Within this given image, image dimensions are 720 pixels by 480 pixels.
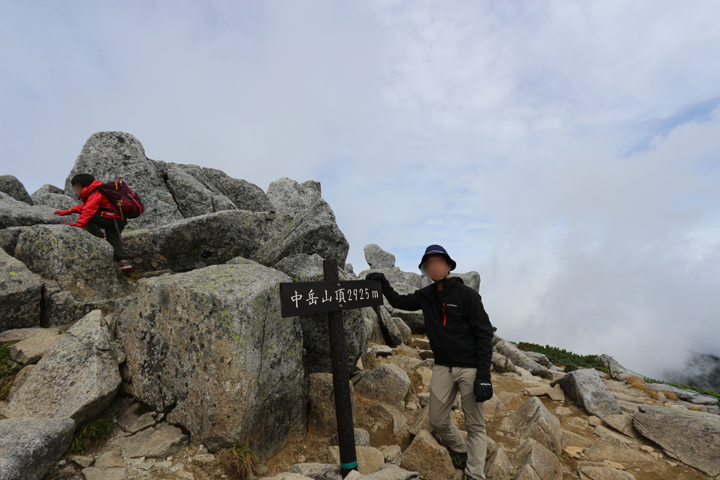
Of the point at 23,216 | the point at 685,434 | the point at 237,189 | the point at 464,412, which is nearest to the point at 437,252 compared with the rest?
the point at 464,412

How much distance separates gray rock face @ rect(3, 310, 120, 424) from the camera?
5.63 metres

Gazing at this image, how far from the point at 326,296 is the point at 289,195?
78.7ft

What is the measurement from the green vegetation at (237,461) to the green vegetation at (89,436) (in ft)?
6.99

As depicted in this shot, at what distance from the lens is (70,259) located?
8.74 meters

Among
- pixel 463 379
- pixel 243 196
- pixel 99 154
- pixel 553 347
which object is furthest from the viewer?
pixel 553 347

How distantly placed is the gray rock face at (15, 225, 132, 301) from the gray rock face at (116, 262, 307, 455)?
102 inches

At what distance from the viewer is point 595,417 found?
10.4m

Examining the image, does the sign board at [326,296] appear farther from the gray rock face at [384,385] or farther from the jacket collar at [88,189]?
the jacket collar at [88,189]

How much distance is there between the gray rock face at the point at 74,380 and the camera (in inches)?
222

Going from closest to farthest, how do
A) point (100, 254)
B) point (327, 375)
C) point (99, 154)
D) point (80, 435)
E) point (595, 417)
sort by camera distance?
point (80, 435) → point (327, 375) → point (100, 254) → point (595, 417) → point (99, 154)

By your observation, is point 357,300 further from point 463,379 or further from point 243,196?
point 243,196

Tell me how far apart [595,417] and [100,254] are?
49.9ft

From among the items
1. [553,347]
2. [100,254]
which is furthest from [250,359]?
[553,347]

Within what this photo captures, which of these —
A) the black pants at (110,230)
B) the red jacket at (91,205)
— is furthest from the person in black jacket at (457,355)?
the red jacket at (91,205)
